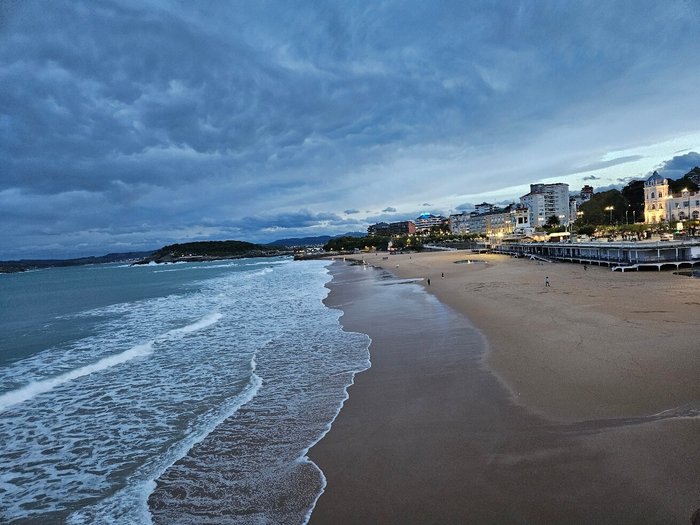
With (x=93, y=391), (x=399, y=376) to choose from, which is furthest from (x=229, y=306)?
(x=399, y=376)

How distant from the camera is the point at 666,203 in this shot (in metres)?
75.3

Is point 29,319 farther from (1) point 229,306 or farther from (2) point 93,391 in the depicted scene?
(2) point 93,391

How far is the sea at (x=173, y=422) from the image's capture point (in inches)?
220

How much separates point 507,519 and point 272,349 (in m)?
10.5

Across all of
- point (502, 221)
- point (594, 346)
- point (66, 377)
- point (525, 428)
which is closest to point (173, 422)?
Answer: point (66, 377)

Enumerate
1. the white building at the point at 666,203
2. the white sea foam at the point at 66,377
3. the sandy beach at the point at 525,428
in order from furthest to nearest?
the white building at the point at 666,203 → the white sea foam at the point at 66,377 → the sandy beach at the point at 525,428

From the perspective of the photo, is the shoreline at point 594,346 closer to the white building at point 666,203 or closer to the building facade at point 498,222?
the white building at point 666,203

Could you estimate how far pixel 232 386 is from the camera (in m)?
10.4

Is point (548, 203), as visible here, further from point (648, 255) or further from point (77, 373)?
point (77, 373)

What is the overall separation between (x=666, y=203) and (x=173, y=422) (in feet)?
310

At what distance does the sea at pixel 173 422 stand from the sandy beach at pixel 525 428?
0.85 m

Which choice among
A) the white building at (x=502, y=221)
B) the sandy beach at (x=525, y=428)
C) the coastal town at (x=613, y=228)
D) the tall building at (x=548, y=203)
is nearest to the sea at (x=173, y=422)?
the sandy beach at (x=525, y=428)

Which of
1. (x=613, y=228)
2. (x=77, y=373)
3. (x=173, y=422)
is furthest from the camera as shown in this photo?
(x=613, y=228)

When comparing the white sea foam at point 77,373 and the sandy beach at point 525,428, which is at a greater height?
the sandy beach at point 525,428
